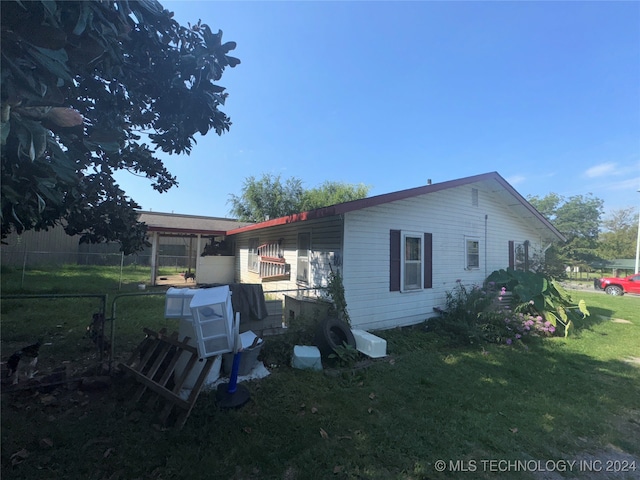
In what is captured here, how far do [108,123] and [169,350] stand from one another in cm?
278

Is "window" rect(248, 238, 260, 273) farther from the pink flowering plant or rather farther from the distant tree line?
the distant tree line

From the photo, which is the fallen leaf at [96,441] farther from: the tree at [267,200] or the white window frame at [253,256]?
the tree at [267,200]

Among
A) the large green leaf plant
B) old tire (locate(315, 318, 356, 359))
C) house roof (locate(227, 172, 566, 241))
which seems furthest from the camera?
the large green leaf plant

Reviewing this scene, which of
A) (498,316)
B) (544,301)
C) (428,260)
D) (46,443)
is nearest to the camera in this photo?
(46,443)

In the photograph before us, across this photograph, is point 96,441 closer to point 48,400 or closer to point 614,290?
point 48,400

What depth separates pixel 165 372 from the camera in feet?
11.7

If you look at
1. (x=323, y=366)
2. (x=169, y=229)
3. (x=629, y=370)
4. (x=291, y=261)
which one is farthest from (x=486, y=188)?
(x=169, y=229)

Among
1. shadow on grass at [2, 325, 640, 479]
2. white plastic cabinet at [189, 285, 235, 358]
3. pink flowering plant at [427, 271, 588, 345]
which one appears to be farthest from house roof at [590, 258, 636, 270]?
white plastic cabinet at [189, 285, 235, 358]

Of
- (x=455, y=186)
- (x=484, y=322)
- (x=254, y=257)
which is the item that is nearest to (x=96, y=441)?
(x=484, y=322)

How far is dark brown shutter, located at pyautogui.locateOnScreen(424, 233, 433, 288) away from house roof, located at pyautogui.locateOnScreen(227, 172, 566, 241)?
1203mm

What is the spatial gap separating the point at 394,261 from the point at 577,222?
40.0 m

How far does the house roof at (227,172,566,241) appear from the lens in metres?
5.83

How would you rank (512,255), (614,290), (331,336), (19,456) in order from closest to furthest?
(19,456) → (331,336) → (512,255) → (614,290)

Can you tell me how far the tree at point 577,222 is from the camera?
33094 millimetres
